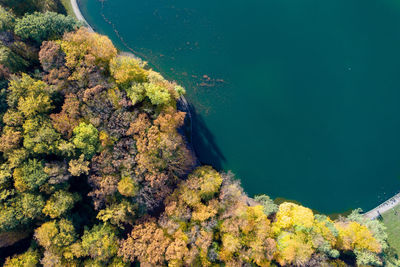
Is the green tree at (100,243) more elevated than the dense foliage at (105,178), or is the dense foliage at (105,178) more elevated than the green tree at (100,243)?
the dense foliage at (105,178)

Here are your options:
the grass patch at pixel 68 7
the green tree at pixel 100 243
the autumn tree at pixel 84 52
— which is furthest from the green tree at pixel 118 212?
the grass patch at pixel 68 7

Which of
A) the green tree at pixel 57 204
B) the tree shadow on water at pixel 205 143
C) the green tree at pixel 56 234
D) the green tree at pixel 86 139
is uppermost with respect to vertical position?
the tree shadow on water at pixel 205 143

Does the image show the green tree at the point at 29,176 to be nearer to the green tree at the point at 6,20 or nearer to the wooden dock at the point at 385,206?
the green tree at the point at 6,20

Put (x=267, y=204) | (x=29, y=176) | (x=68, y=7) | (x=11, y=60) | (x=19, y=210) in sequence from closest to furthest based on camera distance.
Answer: (x=29, y=176) < (x=19, y=210) < (x=11, y=60) < (x=267, y=204) < (x=68, y=7)

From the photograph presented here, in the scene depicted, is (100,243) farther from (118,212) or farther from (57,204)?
(57,204)

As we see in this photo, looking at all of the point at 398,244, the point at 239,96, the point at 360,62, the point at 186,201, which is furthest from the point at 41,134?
the point at 398,244

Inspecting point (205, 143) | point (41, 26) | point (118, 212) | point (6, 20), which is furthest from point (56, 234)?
point (6, 20)
